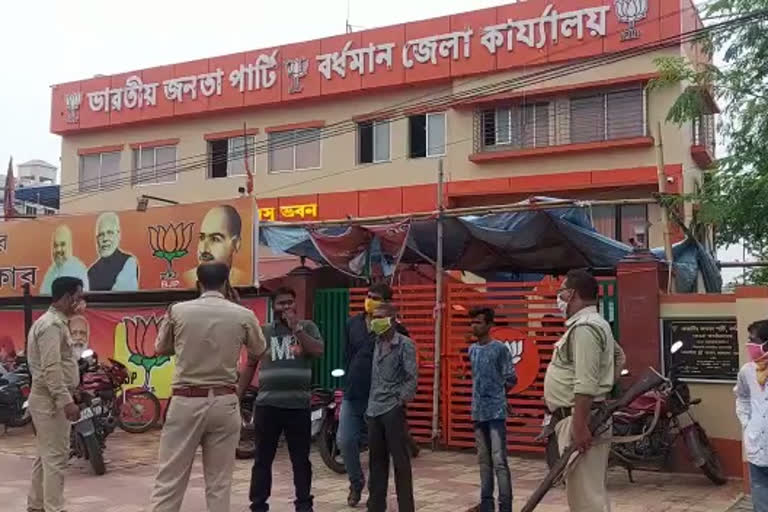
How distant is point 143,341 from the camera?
1285 centimetres

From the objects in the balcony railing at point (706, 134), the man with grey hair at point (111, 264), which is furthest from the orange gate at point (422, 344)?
the balcony railing at point (706, 134)

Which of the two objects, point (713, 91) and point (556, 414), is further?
point (713, 91)

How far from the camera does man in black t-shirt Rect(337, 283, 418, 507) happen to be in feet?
24.1

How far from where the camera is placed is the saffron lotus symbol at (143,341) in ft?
41.8

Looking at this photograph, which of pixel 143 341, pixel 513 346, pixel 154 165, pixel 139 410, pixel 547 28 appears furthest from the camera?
pixel 154 165

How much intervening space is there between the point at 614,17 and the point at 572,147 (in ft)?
9.27

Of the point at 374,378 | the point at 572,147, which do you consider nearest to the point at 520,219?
the point at 374,378

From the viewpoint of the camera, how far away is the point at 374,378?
662 centimetres

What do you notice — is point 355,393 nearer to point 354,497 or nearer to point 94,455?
point 354,497

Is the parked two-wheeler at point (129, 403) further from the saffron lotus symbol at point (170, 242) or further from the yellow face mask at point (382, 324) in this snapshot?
the yellow face mask at point (382, 324)

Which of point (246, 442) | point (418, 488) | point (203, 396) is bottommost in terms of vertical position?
point (418, 488)

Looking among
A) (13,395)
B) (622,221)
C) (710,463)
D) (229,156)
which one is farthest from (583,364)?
(229,156)

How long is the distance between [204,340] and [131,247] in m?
8.10

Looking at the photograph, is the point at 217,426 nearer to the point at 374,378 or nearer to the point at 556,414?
the point at 374,378
